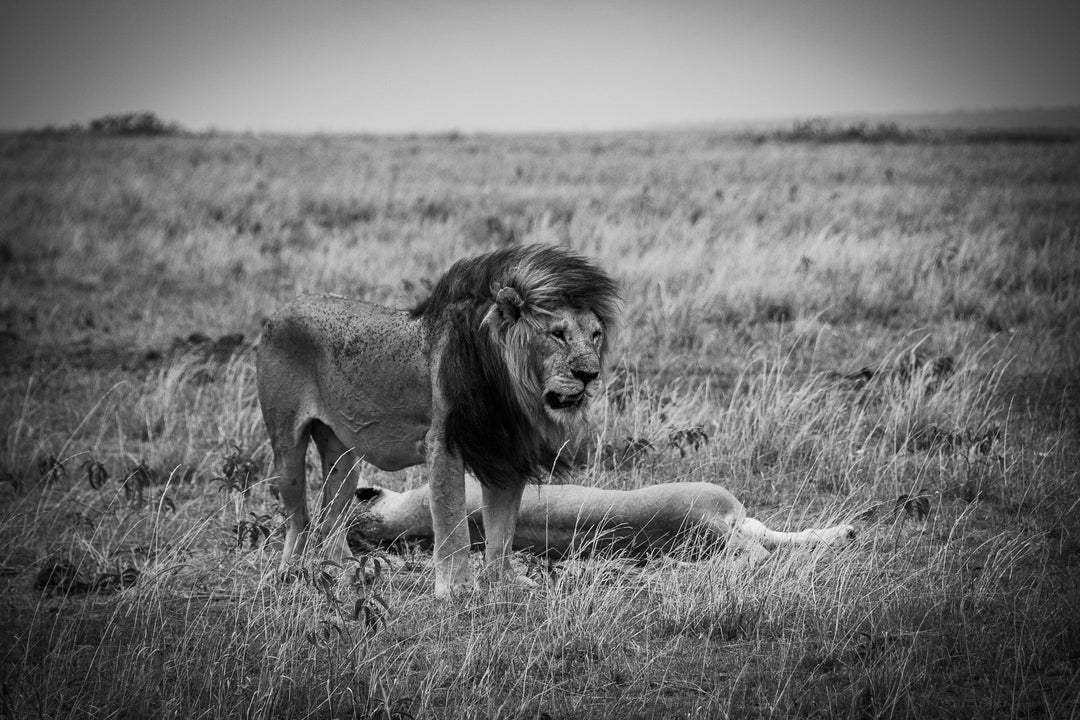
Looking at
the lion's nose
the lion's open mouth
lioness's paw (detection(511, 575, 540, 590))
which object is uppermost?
the lion's nose

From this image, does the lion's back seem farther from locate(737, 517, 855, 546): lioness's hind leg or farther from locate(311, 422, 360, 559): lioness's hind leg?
locate(737, 517, 855, 546): lioness's hind leg

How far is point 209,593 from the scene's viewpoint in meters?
5.37

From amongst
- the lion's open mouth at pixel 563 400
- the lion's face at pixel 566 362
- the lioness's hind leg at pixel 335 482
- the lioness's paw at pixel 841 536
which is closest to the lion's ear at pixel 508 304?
the lion's face at pixel 566 362

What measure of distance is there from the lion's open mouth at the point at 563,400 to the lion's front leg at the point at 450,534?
0.66 meters

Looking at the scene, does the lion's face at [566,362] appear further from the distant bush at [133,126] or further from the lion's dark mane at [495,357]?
the distant bush at [133,126]

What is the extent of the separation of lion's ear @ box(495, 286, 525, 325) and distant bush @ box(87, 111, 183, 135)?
40.1 m

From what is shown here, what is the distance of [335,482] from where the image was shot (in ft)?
18.7

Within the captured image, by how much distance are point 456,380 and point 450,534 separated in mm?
790

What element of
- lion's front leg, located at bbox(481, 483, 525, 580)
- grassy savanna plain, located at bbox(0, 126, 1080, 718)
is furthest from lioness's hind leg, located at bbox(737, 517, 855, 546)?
lion's front leg, located at bbox(481, 483, 525, 580)

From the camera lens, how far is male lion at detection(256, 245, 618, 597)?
179 inches

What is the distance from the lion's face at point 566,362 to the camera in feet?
14.5

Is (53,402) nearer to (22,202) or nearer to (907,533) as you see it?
(907,533)

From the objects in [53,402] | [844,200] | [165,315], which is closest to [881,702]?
[53,402]

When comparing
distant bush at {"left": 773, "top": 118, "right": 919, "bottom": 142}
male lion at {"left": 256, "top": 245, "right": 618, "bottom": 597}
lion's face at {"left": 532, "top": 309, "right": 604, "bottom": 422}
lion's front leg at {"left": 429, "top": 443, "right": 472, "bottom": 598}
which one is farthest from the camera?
distant bush at {"left": 773, "top": 118, "right": 919, "bottom": 142}
